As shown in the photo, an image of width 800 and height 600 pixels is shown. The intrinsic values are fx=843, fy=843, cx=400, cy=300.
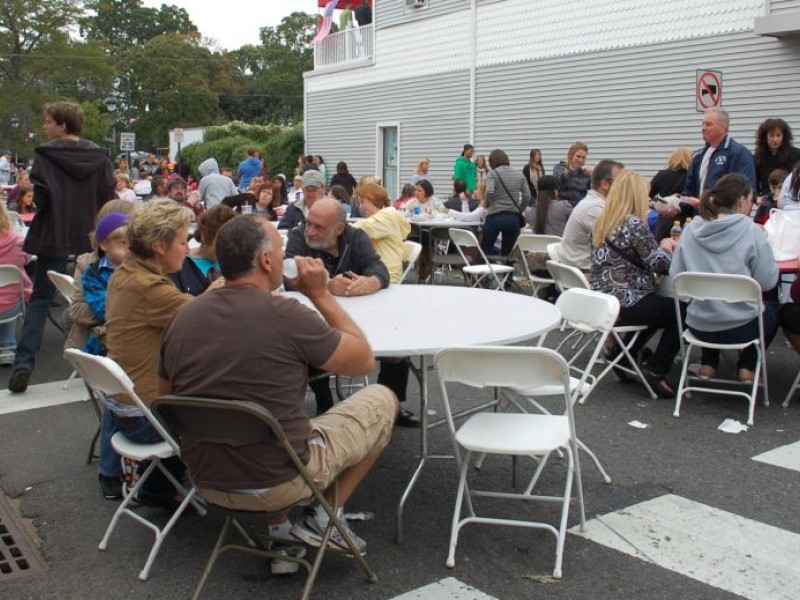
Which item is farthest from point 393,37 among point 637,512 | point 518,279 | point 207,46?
point 207,46

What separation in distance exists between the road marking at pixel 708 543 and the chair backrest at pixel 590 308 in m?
0.91

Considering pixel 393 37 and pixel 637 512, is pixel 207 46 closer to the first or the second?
pixel 393 37

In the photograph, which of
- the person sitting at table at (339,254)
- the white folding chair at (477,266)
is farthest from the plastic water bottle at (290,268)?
the white folding chair at (477,266)

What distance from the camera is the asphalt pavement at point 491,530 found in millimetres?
3240

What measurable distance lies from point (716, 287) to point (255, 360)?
3.60 m

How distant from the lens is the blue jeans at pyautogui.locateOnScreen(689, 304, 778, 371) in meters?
5.57

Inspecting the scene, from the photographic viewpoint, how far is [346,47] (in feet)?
82.4

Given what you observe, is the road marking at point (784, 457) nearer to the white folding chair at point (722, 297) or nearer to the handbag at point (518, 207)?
the white folding chair at point (722, 297)

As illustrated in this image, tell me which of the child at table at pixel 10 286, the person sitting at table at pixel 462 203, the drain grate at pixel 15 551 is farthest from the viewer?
the person sitting at table at pixel 462 203

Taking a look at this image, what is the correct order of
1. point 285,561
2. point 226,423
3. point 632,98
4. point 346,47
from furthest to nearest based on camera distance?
point 346,47
point 632,98
point 285,561
point 226,423

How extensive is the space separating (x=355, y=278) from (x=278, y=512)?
2.19 meters

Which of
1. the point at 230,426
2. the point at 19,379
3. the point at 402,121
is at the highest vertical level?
the point at 402,121

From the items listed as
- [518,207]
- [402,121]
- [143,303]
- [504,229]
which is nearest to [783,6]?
[518,207]

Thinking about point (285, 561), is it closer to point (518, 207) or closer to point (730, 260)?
point (730, 260)
